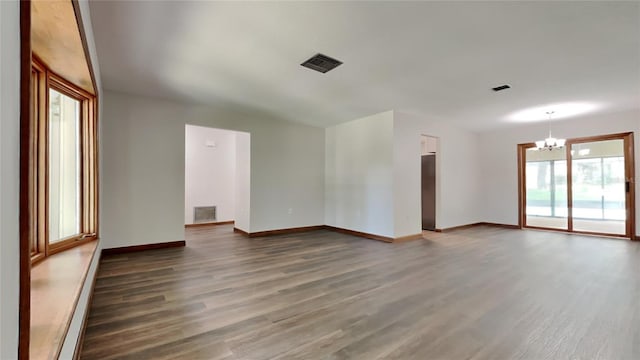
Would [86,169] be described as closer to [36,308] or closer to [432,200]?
[36,308]

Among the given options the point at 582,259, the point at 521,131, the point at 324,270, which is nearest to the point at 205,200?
the point at 324,270

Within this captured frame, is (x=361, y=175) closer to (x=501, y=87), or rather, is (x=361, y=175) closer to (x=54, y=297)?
(x=501, y=87)

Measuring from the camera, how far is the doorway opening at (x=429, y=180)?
6664 millimetres

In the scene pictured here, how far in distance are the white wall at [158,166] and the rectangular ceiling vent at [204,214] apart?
2.30 meters

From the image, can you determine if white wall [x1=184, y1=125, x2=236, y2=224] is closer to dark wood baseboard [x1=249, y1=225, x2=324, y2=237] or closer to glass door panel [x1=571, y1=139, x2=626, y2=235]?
dark wood baseboard [x1=249, y1=225, x2=324, y2=237]

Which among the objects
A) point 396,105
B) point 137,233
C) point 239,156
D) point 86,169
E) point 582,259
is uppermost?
point 396,105

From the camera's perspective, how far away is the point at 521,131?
23.0 feet

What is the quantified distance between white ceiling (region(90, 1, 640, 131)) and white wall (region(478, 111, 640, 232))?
59.1 inches

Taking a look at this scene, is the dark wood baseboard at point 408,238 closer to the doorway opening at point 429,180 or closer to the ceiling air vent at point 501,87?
the doorway opening at point 429,180

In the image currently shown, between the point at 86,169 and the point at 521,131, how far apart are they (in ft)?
29.3

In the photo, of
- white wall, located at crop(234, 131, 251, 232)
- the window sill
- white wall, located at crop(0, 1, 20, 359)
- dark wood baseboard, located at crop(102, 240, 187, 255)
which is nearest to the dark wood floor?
dark wood baseboard, located at crop(102, 240, 187, 255)

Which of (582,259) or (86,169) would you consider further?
(582,259)

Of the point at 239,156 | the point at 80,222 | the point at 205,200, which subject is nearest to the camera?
the point at 80,222

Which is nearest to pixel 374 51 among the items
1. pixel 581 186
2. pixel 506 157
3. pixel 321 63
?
pixel 321 63
